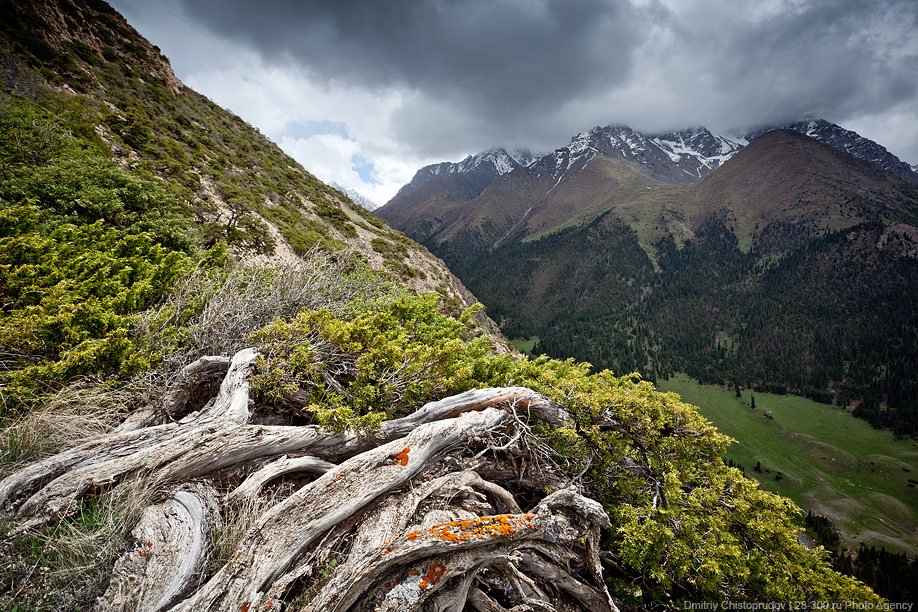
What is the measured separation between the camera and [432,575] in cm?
390

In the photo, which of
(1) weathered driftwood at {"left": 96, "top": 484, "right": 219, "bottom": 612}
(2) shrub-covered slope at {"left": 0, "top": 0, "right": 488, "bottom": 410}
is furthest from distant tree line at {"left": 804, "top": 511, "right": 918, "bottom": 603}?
(2) shrub-covered slope at {"left": 0, "top": 0, "right": 488, "bottom": 410}

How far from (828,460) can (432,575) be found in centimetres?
17421

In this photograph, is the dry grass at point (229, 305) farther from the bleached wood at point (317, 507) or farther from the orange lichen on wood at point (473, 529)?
the orange lichen on wood at point (473, 529)

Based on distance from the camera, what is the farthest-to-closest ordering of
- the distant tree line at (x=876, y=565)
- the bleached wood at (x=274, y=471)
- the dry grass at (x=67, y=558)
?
the distant tree line at (x=876, y=565)
the bleached wood at (x=274, y=471)
the dry grass at (x=67, y=558)

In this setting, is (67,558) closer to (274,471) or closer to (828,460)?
(274,471)

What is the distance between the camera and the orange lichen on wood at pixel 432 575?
384cm

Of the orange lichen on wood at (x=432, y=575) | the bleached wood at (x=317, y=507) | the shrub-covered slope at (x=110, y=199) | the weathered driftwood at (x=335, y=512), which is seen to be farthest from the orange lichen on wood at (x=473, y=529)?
the shrub-covered slope at (x=110, y=199)

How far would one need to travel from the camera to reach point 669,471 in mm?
5988

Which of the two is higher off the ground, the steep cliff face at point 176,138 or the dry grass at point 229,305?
the steep cliff face at point 176,138

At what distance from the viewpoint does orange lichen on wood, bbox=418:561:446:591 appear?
12.6 feet

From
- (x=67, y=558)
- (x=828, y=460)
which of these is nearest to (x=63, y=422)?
(x=67, y=558)

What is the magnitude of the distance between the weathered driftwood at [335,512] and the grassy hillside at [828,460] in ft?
293

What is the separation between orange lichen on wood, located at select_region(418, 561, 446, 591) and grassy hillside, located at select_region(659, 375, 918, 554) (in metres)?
91.2

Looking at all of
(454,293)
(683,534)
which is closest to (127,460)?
(683,534)
